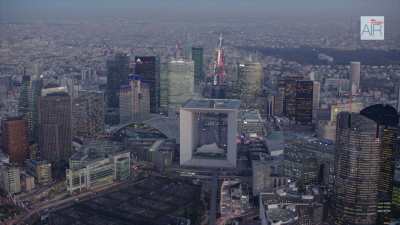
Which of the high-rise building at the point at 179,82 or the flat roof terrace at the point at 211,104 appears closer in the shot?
the flat roof terrace at the point at 211,104

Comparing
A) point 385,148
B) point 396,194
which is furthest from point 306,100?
point 396,194

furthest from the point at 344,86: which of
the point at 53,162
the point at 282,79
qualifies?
the point at 53,162

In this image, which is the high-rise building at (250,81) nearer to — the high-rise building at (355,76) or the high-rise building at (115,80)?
the high-rise building at (355,76)

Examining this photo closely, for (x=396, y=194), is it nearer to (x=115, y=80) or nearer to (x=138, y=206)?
(x=138, y=206)

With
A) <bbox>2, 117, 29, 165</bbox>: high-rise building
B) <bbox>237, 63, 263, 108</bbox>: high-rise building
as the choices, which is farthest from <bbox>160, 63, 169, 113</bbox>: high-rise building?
<bbox>2, 117, 29, 165</bbox>: high-rise building

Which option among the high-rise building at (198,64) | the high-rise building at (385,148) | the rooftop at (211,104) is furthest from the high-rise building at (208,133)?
the high-rise building at (385,148)

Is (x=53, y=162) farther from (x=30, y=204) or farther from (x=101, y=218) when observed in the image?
(x=101, y=218)

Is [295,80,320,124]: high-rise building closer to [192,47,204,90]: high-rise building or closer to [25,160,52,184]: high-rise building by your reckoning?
[192,47,204,90]: high-rise building
